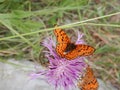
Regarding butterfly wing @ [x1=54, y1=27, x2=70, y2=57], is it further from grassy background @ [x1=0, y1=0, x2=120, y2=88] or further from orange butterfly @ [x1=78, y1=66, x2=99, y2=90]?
grassy background @ [x1=0, y1=0, x2=120, y2=88]

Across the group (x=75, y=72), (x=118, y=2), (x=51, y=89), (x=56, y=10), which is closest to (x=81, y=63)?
(x=75, y=72)

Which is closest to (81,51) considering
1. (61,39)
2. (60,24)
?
(61,39)

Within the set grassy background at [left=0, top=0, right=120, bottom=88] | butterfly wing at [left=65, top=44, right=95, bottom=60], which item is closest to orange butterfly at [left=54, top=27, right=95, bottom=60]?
butterfly wing at [left=65, top=44, right=95, bottom=60]

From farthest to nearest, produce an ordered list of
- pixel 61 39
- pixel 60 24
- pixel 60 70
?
pixel 60 24, pixel 60 70, pixel 61 39

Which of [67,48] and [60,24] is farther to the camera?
[60,24]

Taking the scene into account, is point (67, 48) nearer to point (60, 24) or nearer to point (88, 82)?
point (88, 82)

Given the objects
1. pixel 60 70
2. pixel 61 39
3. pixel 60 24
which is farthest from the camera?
pixel 60 24

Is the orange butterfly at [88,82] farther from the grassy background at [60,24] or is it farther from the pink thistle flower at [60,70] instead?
the grassy background at [60,24]

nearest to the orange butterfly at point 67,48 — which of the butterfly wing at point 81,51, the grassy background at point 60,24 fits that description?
the butterfly wing at point 81,51
